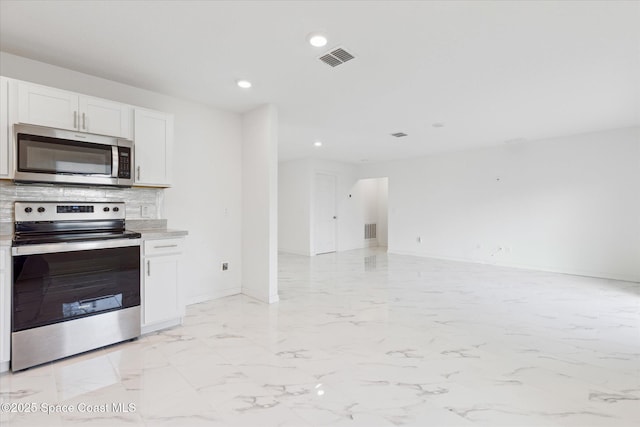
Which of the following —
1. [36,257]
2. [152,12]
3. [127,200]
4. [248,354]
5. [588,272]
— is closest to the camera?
[152,12]

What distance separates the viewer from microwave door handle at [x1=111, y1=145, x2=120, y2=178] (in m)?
2.82

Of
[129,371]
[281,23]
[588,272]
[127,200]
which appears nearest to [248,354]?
[129,371]

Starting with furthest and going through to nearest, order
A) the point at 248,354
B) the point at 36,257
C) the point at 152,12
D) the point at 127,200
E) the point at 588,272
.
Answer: the point at 588,272 < the point at 127,200 < the point at 248,354 < the point at 36,257 < the point at 152,12

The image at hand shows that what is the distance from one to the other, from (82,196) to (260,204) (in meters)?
1.80

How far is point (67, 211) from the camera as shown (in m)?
2.72

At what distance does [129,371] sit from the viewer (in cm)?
218

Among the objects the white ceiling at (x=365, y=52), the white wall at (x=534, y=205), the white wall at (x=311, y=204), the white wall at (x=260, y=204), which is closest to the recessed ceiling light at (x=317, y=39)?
the white ceiling at (x=365, y=52)

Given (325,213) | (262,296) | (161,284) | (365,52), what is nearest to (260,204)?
(262,296)

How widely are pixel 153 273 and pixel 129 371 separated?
0.88 meters

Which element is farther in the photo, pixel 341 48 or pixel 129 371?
pixel 341 48

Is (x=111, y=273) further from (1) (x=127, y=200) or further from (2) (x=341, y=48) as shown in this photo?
(2) (x=341, y=48)

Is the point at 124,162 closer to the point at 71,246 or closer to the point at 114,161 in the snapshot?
the point at 114,161

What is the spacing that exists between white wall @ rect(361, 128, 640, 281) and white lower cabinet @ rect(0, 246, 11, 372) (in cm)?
707

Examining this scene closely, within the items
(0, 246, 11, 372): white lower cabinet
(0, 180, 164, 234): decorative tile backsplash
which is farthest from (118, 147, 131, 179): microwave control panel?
(0, 246, 11, 372): white lower cabinet
